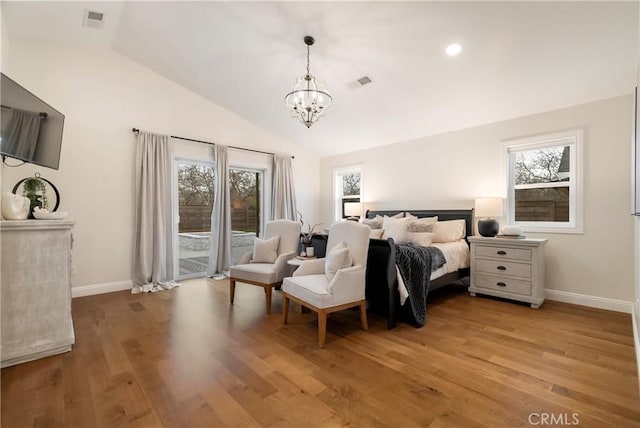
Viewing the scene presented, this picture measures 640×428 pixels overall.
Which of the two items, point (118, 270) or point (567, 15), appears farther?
point (118, 270)

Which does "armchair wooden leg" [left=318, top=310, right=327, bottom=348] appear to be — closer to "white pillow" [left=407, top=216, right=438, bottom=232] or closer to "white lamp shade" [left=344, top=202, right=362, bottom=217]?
"white pillow" [left=407, top=216, right=438, bottom=232]

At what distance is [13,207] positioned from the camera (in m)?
2.20

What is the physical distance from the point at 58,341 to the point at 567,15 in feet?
16.0

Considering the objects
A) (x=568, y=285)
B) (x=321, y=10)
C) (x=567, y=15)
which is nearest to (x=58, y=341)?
(x=321, y=10)

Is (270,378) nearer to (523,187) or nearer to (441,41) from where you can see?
(441,41)

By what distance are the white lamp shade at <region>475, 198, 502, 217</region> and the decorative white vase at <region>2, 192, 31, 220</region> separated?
4.75 m

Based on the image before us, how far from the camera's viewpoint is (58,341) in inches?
90.6

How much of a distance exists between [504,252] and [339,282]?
2.35m

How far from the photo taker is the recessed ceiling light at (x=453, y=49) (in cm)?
291

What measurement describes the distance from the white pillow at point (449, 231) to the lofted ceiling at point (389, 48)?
148 cm

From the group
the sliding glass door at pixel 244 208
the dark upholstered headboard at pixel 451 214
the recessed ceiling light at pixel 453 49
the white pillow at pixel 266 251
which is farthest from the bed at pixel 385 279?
the sliding glass door at pixel 244 208

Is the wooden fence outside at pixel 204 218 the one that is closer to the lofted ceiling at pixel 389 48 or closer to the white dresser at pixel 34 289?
the lofted ceiling at pixel 389 48

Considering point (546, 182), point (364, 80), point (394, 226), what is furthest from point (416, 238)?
point (364, 80)

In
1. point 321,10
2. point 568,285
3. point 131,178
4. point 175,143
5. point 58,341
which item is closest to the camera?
point 58,341
